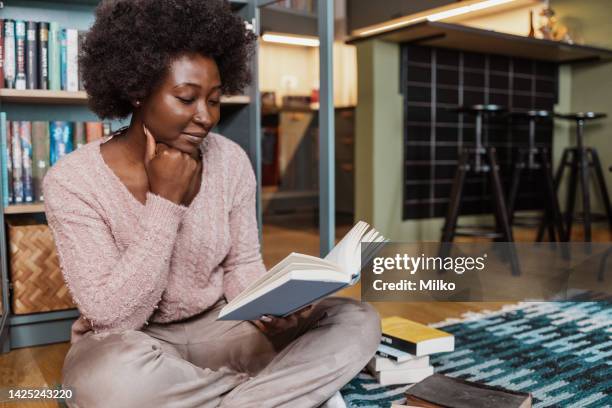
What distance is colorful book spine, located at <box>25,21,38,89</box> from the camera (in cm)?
194

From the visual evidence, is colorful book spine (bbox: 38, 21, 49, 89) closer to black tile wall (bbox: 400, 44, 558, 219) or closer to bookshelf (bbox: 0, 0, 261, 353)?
bookshelf (bbox: 0, 0, 261, 353)

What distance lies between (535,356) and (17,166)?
1692 mm

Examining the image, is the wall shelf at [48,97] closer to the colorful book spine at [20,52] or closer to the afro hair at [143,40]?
the colorful book spine at [20,52]

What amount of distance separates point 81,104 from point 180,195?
119 cm

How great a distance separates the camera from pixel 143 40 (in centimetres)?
122

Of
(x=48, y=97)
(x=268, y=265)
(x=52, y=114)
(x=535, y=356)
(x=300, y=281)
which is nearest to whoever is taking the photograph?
(x=300, y=281)

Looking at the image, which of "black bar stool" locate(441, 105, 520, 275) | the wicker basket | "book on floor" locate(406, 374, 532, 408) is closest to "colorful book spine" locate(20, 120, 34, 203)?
the wicker basket

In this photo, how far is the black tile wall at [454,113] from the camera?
12.5 ft

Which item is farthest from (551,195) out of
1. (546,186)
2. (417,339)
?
(417,339)

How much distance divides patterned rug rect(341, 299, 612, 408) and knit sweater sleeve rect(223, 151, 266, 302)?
37 centimetres

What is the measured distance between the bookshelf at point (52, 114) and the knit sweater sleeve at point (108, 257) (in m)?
0.77

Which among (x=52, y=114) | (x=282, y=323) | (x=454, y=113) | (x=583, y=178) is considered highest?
(x=454, y=113)

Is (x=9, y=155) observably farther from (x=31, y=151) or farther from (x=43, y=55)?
(x=43, y=55)

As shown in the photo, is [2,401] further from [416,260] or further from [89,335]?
[416,260]
